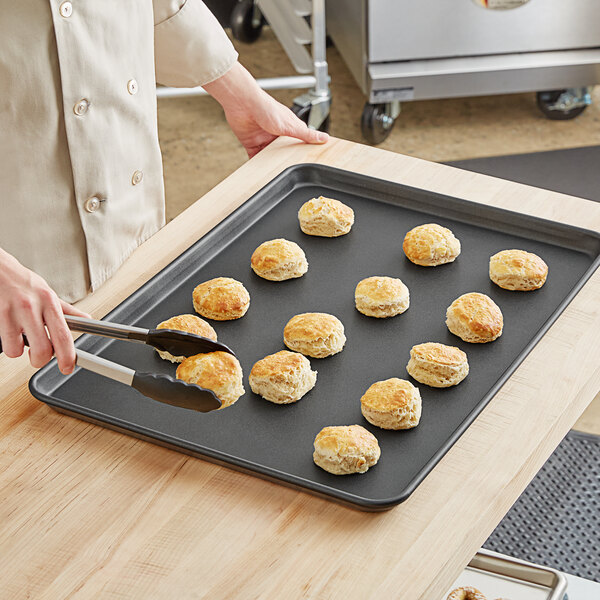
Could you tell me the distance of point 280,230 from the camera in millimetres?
1408

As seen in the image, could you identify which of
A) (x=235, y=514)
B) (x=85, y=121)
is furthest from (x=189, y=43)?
(x=235, y=514)

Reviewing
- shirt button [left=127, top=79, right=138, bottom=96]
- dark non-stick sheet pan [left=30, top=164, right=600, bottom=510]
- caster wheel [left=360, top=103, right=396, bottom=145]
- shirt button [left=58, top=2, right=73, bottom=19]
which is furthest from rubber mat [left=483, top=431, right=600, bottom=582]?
caster wheel [left=360, top=103, right=396, bottom=145]

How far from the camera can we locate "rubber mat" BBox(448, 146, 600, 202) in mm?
2936

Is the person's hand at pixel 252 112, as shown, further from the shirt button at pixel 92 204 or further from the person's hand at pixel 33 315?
the person's hand at pixel 33 315

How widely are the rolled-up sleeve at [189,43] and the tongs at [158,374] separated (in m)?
0.63

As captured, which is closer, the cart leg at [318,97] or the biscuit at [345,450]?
the biscuit at [345,450]

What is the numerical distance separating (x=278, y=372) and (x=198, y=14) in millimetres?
710

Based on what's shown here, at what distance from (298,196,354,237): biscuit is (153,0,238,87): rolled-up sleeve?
320 millimetres

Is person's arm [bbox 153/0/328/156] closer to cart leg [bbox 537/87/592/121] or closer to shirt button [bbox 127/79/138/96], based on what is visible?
shirt button [bbox 127/79/138/96]

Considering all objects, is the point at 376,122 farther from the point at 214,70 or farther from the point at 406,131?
the point at 214,70

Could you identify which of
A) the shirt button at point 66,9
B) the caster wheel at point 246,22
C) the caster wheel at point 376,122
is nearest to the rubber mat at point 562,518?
the shirt button at point 66,9

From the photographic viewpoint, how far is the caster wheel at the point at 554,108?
3.32m

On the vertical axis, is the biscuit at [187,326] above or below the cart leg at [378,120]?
above

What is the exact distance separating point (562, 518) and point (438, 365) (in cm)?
104
